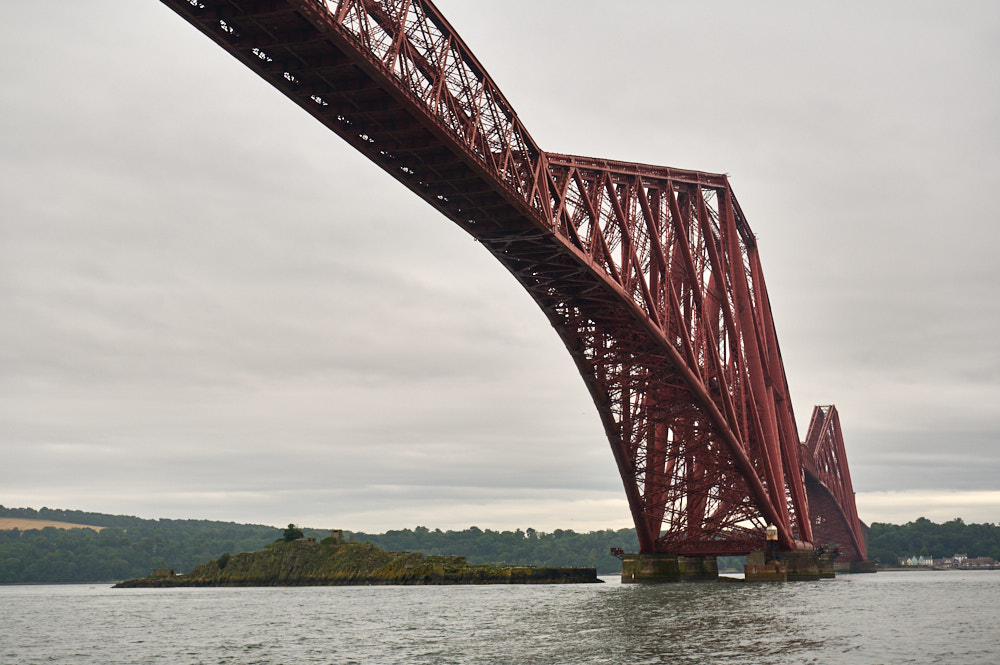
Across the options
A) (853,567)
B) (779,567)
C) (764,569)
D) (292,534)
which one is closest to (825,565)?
(779,567)

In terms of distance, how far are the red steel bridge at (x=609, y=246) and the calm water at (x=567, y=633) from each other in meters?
10.9

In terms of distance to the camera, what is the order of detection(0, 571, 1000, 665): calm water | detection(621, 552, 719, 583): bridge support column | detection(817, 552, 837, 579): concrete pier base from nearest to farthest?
1. detection(0, 571, 1000, 665): calm water
2. detection(621, 552, 719, 583): bridge support column
3. detection(817, 552, 837, 579): concrete pier base

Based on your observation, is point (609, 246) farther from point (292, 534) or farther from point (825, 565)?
point (292, 534)

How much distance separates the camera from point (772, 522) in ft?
209

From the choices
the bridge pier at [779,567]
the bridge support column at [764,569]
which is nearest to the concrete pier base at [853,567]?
the bridge pier at [779,567]

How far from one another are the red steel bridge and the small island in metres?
40.5

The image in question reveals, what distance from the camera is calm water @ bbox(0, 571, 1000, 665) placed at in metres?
26.2

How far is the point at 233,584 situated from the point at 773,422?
88.1 metres

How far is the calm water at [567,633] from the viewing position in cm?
2617

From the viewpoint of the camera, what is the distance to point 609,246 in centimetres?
4716

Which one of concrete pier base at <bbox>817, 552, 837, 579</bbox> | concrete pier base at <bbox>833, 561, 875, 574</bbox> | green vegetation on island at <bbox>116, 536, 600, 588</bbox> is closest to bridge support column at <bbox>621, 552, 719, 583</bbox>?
concrete pier base at <bbox>817, 552, 837, 579</bbox>

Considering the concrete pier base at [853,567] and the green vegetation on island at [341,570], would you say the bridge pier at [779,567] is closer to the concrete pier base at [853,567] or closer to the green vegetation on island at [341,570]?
the green vegetation on island at [341,570]

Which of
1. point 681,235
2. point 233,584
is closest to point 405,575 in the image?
point 233,584

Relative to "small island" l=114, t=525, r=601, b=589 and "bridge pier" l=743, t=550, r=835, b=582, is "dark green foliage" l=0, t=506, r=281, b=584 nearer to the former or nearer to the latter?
"small island" l=114, t=525, r=601, b=589
